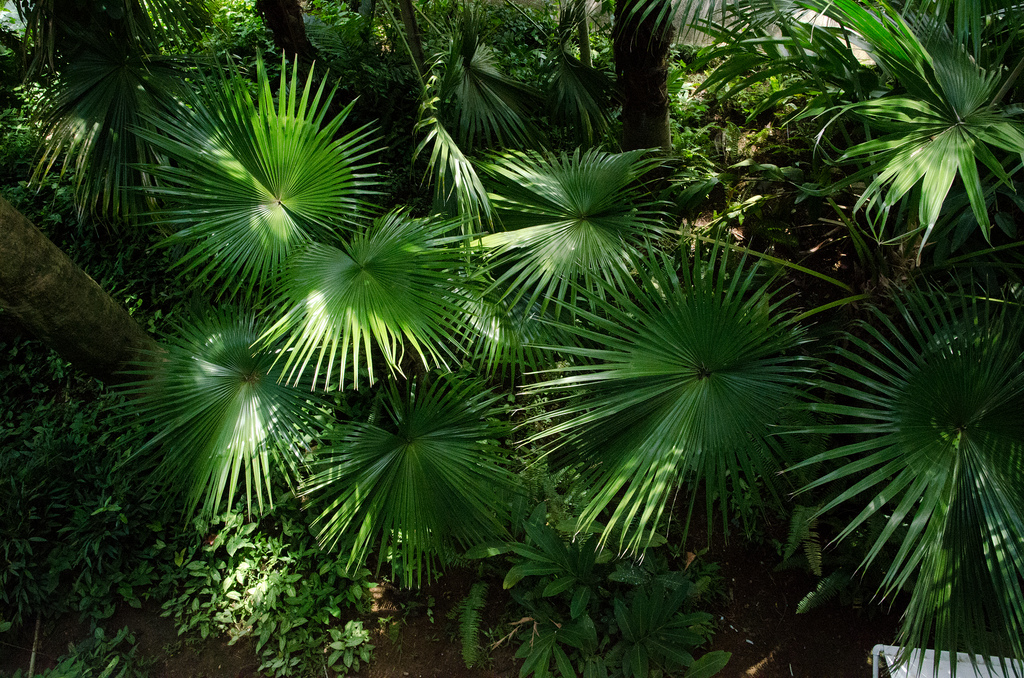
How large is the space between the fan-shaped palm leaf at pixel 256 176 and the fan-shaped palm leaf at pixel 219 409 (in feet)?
1.05

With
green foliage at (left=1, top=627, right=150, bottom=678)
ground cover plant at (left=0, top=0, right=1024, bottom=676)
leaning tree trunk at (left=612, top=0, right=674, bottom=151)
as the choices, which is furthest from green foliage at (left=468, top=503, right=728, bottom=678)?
leaning tree trunk at (left=612, top=0, right=674, bottom=151)

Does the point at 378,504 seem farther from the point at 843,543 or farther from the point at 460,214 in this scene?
the point at 843,543

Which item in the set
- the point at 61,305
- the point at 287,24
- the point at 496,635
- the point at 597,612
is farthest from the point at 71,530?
the point at 287,24

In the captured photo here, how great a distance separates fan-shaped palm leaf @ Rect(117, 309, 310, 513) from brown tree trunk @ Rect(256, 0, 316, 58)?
1843mm

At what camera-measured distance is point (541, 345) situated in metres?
2.58

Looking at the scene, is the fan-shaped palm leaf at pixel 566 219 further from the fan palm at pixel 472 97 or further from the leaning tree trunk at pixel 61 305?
the leaning tree trunk at pixel 61 305

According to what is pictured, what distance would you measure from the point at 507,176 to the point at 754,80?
1011 mm

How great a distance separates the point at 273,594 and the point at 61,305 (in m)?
1.57

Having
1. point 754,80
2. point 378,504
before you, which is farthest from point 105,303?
point 754,80

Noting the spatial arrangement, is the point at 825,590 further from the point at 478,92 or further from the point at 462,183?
the point at 478,92

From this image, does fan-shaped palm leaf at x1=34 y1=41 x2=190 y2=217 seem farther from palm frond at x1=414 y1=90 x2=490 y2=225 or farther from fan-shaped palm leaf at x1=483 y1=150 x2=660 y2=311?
fan-shaped palm leaf at x1=483 y1=150 x2=660 y2=311

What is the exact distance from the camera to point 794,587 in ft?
10.5

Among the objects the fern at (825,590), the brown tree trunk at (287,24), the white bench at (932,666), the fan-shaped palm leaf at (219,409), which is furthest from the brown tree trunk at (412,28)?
the white bench at (932,666)

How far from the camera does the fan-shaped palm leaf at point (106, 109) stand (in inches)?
123
